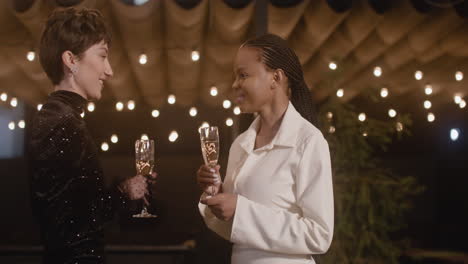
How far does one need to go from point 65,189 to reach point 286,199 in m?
0.76

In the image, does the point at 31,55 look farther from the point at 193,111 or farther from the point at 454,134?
the point at 454,134

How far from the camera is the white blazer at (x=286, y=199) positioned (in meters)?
1.85

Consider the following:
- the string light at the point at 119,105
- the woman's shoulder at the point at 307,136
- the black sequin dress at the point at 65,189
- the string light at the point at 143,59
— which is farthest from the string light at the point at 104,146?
the woman's shoulder at the point at 307,136

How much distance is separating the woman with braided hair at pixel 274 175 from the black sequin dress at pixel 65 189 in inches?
15.5

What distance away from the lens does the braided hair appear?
6.88 ft

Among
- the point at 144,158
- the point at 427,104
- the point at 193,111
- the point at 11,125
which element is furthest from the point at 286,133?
the point at 427,104

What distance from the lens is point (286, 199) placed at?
193cm

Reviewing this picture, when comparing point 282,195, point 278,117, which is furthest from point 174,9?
point 282,195

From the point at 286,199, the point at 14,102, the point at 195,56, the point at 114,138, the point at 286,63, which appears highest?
the point at 195,56

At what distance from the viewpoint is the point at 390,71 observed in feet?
18.7

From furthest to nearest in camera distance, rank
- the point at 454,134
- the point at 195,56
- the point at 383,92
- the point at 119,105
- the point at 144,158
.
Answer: the point at 454,134 → the point at 119,105 → the point at 383,92 → the point at 195,56 → the point at 144,158

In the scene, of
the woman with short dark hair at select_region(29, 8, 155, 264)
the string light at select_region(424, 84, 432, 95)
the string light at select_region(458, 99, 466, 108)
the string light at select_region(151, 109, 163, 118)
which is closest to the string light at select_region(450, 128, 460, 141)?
the string light at select_region(458, 99, 466, 108)

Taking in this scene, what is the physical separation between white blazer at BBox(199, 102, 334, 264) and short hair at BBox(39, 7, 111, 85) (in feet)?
2.43

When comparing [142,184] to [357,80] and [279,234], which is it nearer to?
[279,234]
